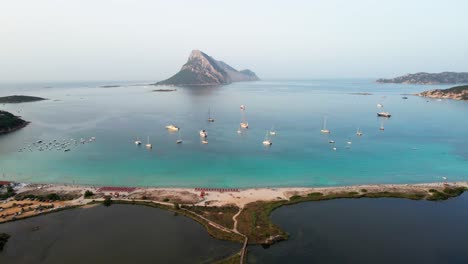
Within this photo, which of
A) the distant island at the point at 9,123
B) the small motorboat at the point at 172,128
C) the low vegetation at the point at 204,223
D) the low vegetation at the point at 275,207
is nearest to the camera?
the low vegetation at the point at 204,223

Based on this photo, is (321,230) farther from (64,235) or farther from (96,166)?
(96,166)

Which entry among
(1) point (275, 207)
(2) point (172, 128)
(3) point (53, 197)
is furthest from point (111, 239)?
(2) point (172, 128)

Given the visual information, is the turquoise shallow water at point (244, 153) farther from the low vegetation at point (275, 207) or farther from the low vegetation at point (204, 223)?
the low vegetation at point (204, 223)

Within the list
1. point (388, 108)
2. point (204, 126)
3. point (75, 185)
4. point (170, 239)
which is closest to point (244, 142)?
point (204, 126)

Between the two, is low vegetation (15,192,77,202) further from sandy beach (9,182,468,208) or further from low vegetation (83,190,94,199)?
low vegetation (83,190,94,199)

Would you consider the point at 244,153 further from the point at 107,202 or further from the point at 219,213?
the point at 107,202

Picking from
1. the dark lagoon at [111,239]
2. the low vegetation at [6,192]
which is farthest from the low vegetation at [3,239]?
the low vegetation at [6,192]
